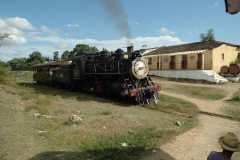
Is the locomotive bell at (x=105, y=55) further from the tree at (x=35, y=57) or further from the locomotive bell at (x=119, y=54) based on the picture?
the tree at (x=35, y=57)

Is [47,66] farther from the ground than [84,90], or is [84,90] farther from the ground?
[47,66]

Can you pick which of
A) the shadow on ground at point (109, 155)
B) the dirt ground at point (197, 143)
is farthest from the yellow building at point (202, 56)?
the shadow on ground at point (109, 155)

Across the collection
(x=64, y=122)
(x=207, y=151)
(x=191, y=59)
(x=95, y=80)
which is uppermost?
(x=191, y=59)

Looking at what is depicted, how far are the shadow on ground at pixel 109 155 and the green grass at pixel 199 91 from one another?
10.4m

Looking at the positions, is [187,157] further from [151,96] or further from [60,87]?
[60,87]

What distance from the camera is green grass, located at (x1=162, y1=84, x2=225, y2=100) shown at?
47.0ft

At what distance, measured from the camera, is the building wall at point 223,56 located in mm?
22641

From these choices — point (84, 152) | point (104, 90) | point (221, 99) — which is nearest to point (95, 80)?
point (104, 90)

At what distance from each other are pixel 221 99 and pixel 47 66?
16.2 meters

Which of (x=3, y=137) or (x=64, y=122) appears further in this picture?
(x=64, y=122)

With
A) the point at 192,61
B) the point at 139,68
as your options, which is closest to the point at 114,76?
the point at 139,68

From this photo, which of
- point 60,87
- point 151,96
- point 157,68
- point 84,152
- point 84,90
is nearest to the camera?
point 84,152

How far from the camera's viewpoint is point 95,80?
14227 millimetres

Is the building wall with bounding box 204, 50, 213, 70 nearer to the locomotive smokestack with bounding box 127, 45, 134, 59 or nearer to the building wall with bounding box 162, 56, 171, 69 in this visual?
the building wall with bounding box 162, 56, 171, 69
